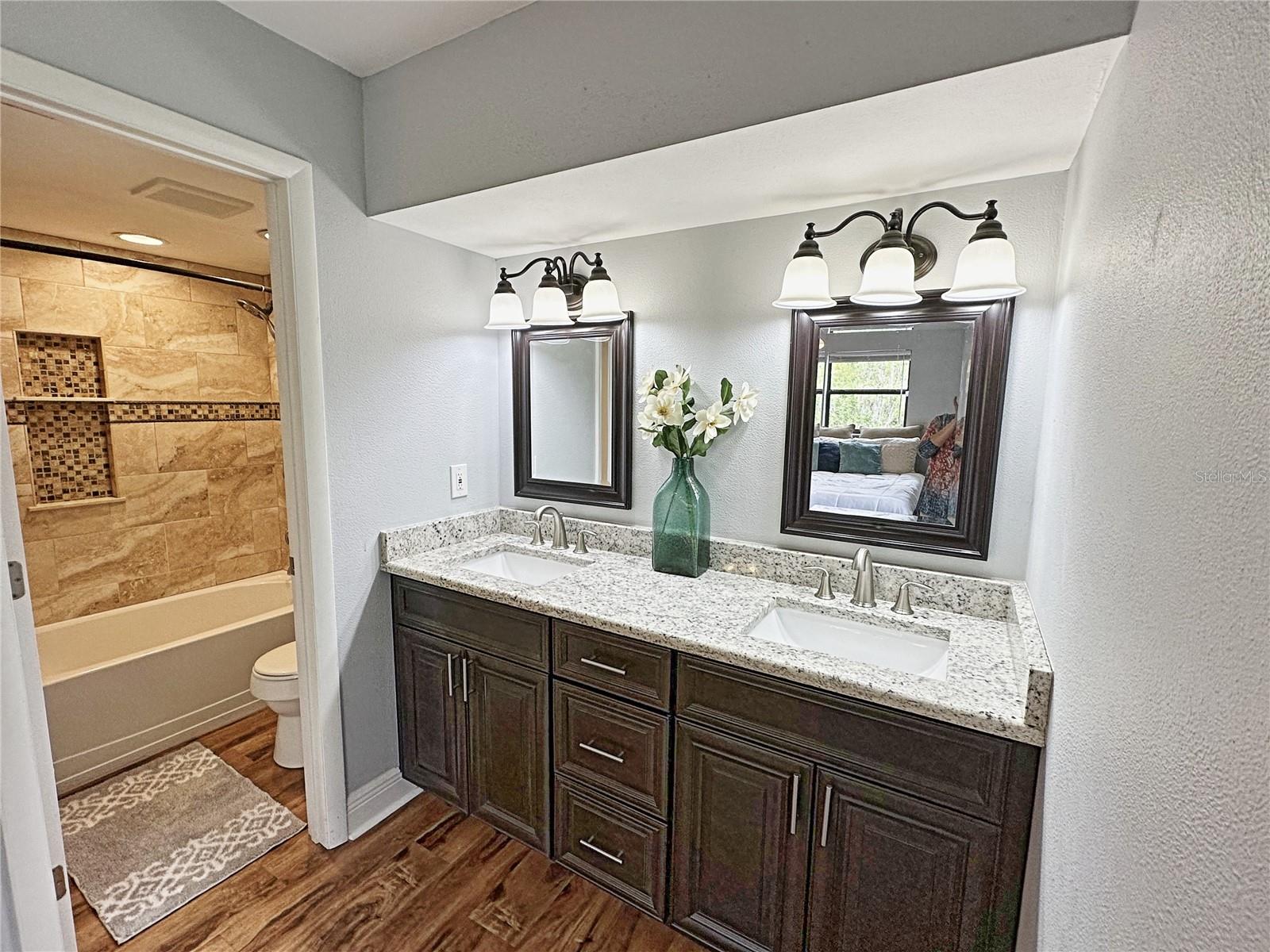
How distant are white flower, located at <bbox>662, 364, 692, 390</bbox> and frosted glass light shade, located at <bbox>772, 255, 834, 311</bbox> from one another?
41cm

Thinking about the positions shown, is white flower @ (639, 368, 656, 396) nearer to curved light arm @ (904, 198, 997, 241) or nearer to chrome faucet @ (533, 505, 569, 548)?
chrome faucet @ (533, 505, 569, 548)

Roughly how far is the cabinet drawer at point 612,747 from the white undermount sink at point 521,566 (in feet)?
1.70

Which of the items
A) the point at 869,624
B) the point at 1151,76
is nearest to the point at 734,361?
the point at 869,624

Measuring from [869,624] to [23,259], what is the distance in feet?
12.5

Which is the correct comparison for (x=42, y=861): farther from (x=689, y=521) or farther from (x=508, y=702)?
(x=689, y=521)

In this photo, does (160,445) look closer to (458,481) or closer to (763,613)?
(458,481)

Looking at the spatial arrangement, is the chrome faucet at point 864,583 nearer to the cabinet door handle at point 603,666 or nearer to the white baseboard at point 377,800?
the cabinet door handle at point 603,666

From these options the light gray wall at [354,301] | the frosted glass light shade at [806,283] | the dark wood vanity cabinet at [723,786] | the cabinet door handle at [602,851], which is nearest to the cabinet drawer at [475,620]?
the dark wood vanity cabinet at [723,786]

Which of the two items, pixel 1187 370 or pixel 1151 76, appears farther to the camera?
pixel 1151 76

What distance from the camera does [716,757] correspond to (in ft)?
4.62

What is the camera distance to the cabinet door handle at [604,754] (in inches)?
61.5

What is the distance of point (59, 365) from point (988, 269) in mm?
3817

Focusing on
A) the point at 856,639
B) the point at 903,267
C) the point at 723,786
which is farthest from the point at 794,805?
the point at 903,267

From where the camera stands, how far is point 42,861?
128 cm
